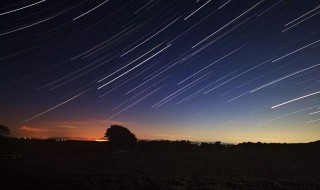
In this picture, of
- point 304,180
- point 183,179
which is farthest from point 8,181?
point 304,180

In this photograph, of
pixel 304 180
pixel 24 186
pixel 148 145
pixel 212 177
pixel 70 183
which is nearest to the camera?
pixel 24 186

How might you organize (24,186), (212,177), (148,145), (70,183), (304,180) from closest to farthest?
(24,186), (70,183), (304,180), (212,177), (148,145)

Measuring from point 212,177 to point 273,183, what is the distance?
18.1 feet

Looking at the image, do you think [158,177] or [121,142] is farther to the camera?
[121,142]

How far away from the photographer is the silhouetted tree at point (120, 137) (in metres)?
84.8

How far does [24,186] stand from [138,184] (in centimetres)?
827

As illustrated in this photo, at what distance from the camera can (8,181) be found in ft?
79.0

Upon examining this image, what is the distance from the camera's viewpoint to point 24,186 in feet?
72.6

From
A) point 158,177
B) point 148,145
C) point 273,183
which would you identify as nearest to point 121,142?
point 148,145

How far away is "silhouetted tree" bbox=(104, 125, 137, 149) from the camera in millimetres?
84812

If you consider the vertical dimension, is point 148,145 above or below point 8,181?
above

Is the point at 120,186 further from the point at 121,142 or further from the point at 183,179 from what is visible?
the point at 121,142

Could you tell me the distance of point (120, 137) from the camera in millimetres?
84875

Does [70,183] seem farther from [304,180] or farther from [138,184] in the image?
[304,180]
